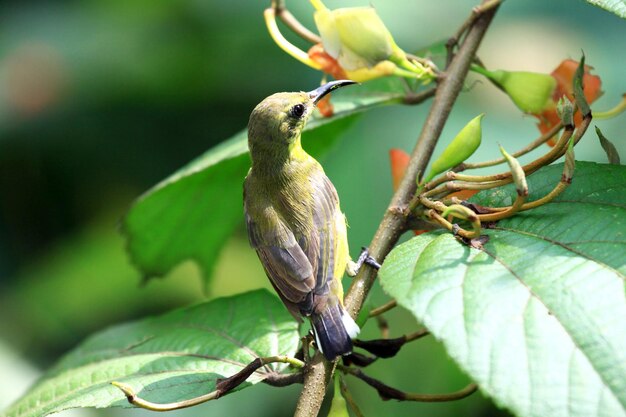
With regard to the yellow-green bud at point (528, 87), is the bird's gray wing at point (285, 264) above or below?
below

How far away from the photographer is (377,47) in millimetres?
1698

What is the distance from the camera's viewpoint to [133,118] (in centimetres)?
428

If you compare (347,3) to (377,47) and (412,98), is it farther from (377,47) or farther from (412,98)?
(377,47)

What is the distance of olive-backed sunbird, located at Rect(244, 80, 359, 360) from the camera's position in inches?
74.8

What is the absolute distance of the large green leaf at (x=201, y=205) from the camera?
224cm

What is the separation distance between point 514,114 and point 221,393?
235 cm

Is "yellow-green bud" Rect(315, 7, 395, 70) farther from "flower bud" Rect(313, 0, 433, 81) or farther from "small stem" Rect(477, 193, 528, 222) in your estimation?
"small stem" Rect(477, 193, 528, 222)

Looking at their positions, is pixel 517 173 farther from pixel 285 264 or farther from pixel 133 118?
pixel 133 118

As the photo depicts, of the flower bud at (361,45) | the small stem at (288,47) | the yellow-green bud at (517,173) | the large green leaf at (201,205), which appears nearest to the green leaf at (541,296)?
the yellow-green bud at (517,173)

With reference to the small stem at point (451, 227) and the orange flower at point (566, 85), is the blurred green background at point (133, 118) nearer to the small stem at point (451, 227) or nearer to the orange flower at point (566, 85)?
the orange flower at point (566, 85)

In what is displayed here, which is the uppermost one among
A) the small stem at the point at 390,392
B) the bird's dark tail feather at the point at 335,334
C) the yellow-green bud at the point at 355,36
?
the yellow-green bud at the point at 355,36

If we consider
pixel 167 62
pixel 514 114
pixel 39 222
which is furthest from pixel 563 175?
pixel 39 222

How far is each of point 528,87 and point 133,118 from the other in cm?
285

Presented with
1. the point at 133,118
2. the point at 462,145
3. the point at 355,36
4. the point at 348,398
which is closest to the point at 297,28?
the point at 355,36
